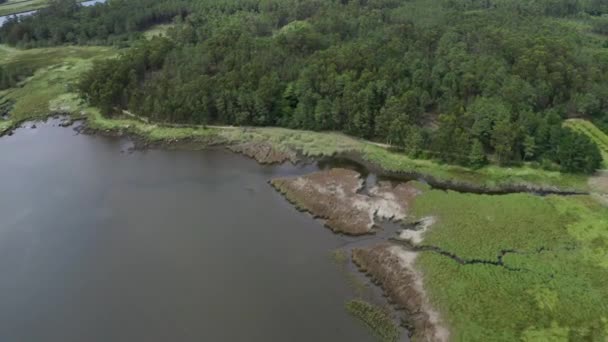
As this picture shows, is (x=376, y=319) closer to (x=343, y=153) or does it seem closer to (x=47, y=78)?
(x=343, y=153)

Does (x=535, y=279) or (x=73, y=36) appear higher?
(x=73, y=36)

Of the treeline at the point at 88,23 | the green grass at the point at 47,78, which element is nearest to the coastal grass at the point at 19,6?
the treeline at the point at 88,23

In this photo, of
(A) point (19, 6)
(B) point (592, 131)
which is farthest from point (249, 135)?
(A) point (19, 6)

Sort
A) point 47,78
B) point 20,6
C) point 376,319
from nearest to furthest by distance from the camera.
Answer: point 376,319 < point 47,78 < point 20,6

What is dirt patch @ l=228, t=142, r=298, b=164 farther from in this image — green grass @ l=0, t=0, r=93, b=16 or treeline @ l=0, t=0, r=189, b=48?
green grass @ l=0, t=0, r=93, b=16

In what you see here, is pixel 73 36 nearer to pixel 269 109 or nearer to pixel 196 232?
pixel 269 109

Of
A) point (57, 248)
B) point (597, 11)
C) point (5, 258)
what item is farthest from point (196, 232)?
point (597, 11)
